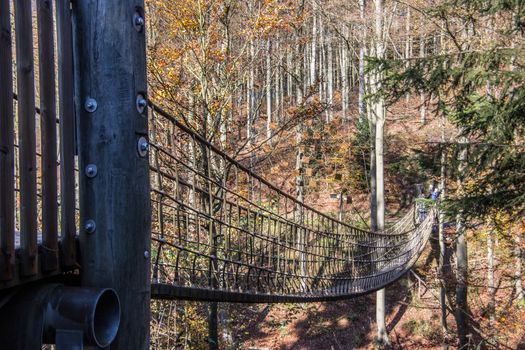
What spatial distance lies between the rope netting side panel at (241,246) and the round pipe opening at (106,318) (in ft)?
1.52

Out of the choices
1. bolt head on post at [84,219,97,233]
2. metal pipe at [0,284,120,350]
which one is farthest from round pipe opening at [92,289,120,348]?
bolt head on post at [84,219,97,233]

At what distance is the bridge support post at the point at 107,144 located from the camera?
78 cm

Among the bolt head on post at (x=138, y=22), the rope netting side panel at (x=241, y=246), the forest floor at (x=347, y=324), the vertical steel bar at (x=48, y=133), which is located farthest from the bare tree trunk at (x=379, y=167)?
the vertical steel bar at (x=48, y=133)

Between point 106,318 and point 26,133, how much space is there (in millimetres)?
315

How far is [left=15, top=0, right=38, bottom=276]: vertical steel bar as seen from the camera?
0.72m

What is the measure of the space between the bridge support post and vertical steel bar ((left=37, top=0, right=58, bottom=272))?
0.13 feet

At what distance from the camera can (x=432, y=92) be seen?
187 inches

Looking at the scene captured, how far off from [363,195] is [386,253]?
929 centimetres

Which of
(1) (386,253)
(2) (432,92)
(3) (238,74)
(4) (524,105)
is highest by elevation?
(3) (238,74)

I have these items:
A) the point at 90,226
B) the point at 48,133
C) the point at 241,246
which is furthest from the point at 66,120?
the point at 241,246

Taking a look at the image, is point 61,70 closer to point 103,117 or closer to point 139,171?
point 103,117

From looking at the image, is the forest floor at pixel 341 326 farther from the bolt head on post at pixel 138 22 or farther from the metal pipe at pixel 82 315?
the bolt head on post at pixel 138 22

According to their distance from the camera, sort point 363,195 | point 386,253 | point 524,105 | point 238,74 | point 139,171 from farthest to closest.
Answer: point 363,195
point 238,74
point 386,253
point 524,105
point 139,171

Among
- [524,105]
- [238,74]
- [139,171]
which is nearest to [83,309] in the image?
[139,171]
